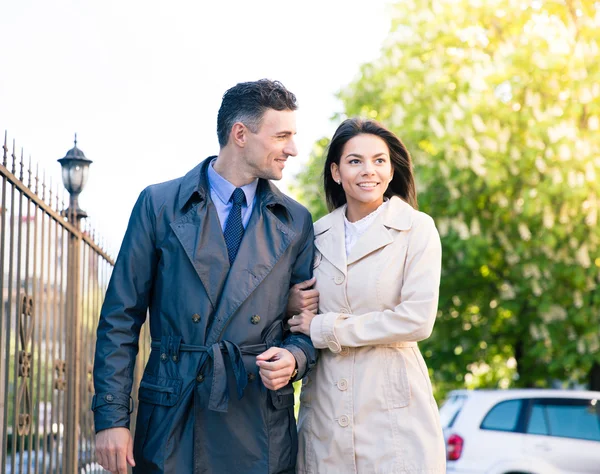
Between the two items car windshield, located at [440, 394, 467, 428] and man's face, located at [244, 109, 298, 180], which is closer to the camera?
man's face, located at [244, 109, 298, 180]

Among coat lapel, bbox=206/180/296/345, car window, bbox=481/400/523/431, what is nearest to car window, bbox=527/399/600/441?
car window, bbox=481/400/523/431

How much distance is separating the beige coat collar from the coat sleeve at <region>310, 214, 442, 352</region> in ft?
0.38

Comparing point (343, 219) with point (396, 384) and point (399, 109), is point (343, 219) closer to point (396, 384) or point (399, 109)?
point (396, 384)

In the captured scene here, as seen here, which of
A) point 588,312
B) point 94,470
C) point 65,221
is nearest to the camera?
point 65,221

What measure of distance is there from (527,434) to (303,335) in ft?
20.6

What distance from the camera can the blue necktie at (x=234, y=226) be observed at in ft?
12.6

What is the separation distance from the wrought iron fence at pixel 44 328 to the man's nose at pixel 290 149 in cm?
136

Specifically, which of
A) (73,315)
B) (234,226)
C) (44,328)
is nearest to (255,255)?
(234,226)

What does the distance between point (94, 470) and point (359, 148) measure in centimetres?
440

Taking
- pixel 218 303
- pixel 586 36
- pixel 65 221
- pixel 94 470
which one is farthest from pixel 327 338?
pixel 586 36

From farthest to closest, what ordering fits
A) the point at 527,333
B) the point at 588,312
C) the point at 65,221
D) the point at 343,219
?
the point at 527,333
the point at 588,312
the point at 65,221
the point at 343,219

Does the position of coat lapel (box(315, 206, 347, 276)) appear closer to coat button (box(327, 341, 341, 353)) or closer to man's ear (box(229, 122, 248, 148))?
coat button (box(327, 341, 341, 353))

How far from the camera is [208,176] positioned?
13.2ft

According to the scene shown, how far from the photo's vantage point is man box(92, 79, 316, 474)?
359 cm
